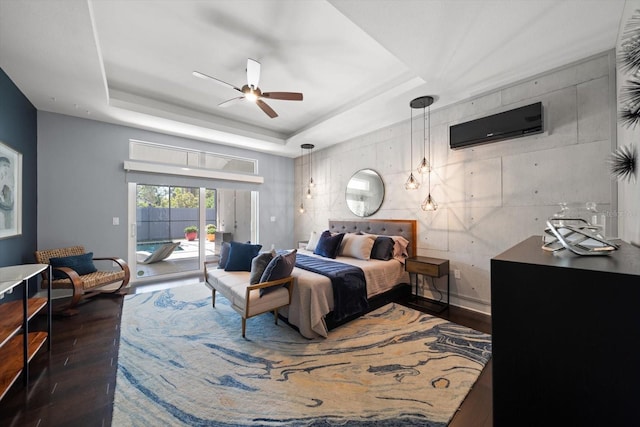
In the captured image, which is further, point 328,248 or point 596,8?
point 328,248

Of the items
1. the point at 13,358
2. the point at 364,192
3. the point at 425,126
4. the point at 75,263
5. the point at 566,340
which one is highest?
the point at 425,126

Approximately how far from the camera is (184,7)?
220cm

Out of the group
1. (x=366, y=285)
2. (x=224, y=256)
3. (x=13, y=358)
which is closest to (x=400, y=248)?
(x=366, y=285)

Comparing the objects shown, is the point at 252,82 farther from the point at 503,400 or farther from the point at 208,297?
the point at 503,400

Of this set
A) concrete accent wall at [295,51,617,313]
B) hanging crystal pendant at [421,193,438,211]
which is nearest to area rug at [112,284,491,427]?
concrete accent wall at [295,51,617,313]

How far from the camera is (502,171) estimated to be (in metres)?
3.05

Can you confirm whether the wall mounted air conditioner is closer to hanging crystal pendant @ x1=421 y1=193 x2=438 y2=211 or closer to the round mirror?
hanging crystal pendant @ x1=421 y1=193 x2=438 y2=211

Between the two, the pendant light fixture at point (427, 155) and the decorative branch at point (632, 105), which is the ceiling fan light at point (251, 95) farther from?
the decorative branch at point (632, 105)

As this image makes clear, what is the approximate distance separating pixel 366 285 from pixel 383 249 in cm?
87

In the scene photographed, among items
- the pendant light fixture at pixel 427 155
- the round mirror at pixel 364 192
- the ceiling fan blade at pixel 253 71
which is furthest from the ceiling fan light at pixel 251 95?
the round mirror at pixel 364 192

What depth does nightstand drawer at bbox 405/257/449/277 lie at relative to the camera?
322 cm

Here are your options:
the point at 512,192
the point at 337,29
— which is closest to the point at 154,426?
the point at 337,29

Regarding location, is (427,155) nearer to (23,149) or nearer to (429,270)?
(429,270)

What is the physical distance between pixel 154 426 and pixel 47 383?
1.15 metres
